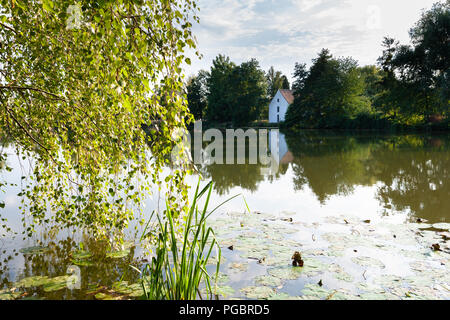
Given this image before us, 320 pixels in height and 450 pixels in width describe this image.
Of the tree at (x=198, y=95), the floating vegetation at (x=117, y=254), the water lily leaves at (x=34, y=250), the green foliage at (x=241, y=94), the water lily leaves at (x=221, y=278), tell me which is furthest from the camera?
the tree at (x=198, y=95)

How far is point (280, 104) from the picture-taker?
177 feet

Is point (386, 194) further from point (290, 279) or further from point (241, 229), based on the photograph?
point (290, 279)

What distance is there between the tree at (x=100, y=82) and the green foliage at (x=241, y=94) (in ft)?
157

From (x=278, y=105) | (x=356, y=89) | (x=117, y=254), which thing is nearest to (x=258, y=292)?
(x=117, y=254)

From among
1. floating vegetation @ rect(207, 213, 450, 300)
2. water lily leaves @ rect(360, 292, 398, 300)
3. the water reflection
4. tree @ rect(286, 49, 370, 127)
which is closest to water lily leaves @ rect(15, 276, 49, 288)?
floating vegetation @ rect(207, 213, 450, 300)

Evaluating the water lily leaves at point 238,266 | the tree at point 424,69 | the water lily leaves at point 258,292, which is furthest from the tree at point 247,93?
the water lily leaves at point 258,292

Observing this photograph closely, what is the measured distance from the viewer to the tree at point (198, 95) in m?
59.0

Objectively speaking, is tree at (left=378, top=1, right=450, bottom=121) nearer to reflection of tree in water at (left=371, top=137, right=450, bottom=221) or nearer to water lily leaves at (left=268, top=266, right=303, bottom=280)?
reflection of tree in water at (left=371, top=137, right=450, bottom=221)

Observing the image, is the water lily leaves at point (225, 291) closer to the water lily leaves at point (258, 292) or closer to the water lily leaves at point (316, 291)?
the water lily leaves at point (258, 292)

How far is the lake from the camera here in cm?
316

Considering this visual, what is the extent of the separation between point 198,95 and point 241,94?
12235mm

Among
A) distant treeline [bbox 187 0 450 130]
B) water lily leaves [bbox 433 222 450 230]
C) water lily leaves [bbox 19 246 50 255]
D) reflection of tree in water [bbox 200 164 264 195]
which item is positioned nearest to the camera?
water lily leaves [bbox 19 246 50 255]

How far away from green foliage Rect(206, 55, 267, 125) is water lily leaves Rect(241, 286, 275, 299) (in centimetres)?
4819

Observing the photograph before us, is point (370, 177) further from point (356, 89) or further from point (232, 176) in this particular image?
point (356, 89)
